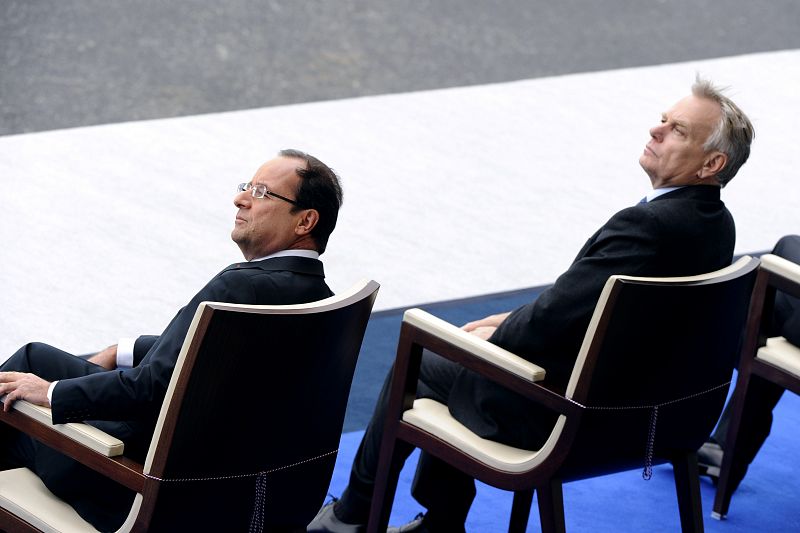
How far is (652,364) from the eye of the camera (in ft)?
9.46

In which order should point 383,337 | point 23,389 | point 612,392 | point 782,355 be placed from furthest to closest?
point 383,337, point 782,355, point 612,392, point 23,389

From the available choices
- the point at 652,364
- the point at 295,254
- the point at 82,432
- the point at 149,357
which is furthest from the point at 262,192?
the point at 652,364

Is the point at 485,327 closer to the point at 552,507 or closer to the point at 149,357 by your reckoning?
the point at 552,507

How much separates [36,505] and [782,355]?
75.6 inches

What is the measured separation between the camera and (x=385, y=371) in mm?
4613

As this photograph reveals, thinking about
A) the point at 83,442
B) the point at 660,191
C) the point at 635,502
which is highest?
the point at 660,191

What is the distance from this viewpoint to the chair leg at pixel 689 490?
10.4 feet

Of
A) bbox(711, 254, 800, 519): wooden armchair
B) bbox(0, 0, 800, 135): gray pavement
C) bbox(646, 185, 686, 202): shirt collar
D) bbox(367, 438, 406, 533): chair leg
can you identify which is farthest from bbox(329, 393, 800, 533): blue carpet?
bbox(0, 0, 800, 135): gray pavement

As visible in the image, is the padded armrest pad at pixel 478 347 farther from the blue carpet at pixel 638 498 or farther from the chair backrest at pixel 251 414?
the blue carpet at pixel 638 498

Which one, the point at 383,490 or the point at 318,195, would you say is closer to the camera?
the point at 318,195

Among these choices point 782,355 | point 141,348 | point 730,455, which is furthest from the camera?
point 730,455

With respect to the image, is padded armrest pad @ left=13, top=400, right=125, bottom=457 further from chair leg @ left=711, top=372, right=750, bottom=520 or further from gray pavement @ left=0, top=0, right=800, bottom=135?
gray pavement @ left=0, top=0, right=800, bottom=135

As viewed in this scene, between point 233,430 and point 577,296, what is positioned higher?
point 577,296

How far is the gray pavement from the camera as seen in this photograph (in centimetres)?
802
